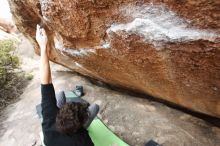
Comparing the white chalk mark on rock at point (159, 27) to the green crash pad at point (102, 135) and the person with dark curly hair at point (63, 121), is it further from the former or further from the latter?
the green crash pad at point (102, 135)

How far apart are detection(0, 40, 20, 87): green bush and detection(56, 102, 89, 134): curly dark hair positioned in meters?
5.07

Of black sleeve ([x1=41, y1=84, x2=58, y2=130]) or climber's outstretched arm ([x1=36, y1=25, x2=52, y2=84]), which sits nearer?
black sleeve ([x1=41, y1=84, x2=58, y2=130])

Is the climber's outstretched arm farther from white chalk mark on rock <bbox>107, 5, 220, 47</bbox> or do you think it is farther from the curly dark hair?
white chalk mark on rock <bbox>107, 5, 220, 47</bbox>

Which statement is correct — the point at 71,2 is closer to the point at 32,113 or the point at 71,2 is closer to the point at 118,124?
the point at 118,124

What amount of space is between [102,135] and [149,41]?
→ 7.35 feet

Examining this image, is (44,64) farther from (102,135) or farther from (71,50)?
(102,135)

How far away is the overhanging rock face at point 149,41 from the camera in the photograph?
10.6 feet

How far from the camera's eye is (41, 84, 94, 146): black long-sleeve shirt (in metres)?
3.96

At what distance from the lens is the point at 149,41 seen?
12.2 feet

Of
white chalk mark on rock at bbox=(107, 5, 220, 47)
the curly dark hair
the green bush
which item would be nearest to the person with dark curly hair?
the curly dark hair

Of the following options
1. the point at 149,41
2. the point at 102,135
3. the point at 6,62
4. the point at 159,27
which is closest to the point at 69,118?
the point at 149,41

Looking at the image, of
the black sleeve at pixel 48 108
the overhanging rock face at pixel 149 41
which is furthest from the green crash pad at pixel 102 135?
the black sleeve at pixel 48 108

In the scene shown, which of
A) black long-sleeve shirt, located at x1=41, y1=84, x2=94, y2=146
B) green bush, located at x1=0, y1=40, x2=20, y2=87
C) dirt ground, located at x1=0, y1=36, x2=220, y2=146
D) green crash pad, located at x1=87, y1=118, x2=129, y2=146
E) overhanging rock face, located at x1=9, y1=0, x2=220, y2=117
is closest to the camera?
overhanging rock face, located at x1=9, y1=0, x2=220, y2=117

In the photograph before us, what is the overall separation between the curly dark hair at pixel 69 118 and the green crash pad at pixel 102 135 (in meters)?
1.53
